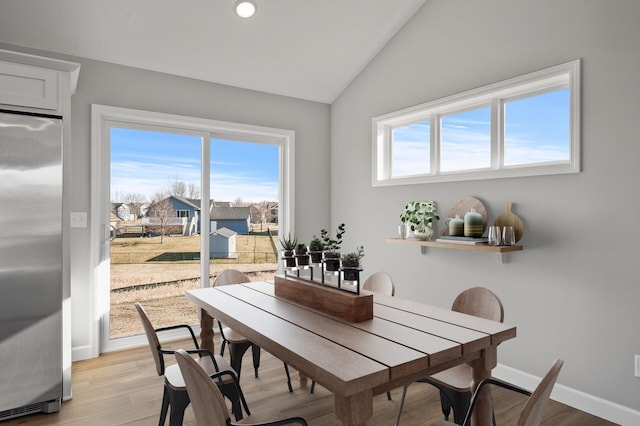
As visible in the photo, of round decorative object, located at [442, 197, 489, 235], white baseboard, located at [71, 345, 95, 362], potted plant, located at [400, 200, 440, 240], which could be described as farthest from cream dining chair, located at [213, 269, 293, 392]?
round decorative object, located at [442, 197, 489, 235]

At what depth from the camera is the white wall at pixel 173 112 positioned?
10.9 feet

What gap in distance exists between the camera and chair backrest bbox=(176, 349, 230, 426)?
1.21 m

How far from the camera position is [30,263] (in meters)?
2.46

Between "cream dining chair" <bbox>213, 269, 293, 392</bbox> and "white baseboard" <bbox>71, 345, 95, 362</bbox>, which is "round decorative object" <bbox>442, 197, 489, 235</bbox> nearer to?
"cream dining chair" <bbox>213, 269, 293, 392</bbox>

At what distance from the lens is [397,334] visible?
5.45 feet

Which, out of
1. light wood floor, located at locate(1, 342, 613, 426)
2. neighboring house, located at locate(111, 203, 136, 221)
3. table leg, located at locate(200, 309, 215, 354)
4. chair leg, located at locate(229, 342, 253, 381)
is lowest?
light wood floor, located at locate(1, 342, 613, 426)

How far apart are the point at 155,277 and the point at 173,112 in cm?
156

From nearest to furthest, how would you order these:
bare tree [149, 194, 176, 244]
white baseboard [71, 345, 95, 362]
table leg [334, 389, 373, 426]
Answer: table leg [334, 389, 373, 426] < white baseboard [71, 345, 95, 362] < bare tree [149, 194, 176, 244]

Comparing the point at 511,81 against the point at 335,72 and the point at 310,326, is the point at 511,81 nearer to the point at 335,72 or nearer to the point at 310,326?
the point at 335,72

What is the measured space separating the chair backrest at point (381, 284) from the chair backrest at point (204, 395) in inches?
63.4

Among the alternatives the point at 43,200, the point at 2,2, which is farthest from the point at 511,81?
the point at 2,2

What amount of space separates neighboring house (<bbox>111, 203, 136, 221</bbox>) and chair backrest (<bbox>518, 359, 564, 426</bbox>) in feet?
11.3

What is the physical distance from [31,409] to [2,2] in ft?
9.02

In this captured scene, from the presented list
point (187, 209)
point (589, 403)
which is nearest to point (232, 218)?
point (187, 209)
